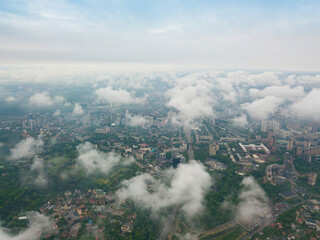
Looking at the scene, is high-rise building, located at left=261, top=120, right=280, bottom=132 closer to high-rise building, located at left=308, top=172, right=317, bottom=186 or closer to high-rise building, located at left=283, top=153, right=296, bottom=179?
high-rise building, located at left=283, top=153, right=296, bottom=179

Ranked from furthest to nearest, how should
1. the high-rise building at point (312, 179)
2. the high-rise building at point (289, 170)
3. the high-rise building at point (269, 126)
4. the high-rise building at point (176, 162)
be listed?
the high-rise building at point (269, 126), the high-rise building at point (176, 162), the high-rise building at point (289, 170), the high-rise building at point (312, 179)

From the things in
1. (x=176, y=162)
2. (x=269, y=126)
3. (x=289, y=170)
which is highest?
(x=269, y=126)

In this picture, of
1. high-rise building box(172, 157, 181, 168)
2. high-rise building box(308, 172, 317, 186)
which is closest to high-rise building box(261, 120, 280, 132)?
high-rise building box(308, 172, 317, 186)

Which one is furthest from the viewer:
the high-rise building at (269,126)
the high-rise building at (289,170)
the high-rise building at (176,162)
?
the high-rise building at (269,126)

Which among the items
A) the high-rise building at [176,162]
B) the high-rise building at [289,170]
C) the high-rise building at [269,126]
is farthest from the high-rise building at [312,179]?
the high-rise building at [269,126]

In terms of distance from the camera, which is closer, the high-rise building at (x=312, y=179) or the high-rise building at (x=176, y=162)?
the high-rise building at (x=312, y=179)

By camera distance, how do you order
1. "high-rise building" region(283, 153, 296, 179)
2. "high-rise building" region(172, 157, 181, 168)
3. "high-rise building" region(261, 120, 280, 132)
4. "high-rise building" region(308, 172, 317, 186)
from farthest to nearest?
"high-rise building" region(261, 120, 280, 132), "high-rise building" region(172, 157, 181, 168), "high-rise building" region(283, 153, 296, 179), "high-rise building" region(308, 172, 317, 186)

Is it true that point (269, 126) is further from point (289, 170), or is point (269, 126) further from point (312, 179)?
point (312, 179)

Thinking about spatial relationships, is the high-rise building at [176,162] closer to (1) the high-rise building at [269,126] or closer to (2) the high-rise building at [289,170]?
(2) the high-rise building at [289,170]

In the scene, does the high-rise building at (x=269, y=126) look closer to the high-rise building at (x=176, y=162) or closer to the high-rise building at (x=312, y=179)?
the high-rise building at (x=312, y=179)

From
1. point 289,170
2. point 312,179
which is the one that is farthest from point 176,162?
point 312,179

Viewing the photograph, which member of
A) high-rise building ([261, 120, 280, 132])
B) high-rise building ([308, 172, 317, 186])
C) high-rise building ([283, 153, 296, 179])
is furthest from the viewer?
high-rise building ([261, 120, 280, 132])
